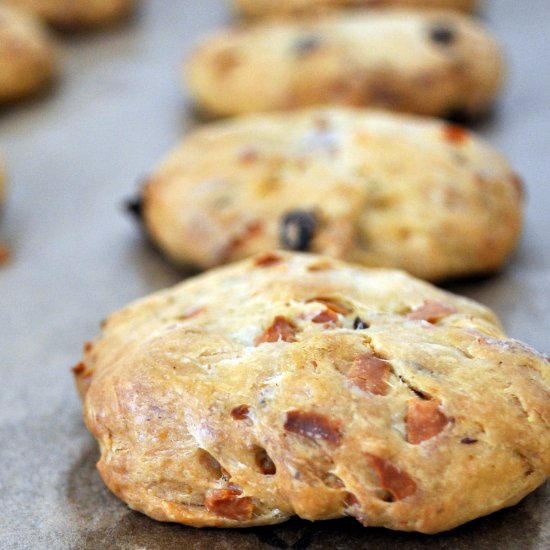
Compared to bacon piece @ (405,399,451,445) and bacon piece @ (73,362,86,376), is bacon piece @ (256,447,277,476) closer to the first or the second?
bacon piece @ (405,399,451,445)

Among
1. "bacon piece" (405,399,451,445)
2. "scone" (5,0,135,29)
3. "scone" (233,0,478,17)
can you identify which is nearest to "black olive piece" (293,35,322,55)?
"scone" (233,0,478,17)

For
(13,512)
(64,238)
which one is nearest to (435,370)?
(13,512)

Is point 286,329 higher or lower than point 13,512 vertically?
higher

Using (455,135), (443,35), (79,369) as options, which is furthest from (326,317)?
(443,35)

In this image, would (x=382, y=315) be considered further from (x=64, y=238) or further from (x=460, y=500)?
(x=64, y=238)

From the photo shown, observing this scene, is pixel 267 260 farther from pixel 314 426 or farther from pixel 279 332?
pixel 314 426

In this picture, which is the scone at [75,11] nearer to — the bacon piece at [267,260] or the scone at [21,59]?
the scone at [21,59]

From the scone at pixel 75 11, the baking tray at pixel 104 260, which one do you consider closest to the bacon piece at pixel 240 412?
the baking tray at pixel 104 260
